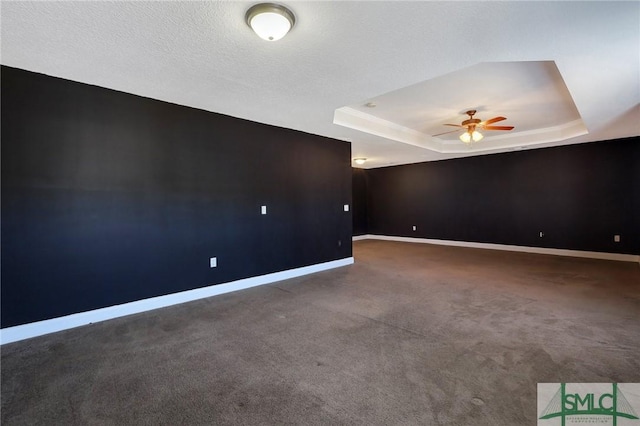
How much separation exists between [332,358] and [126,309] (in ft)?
8.04

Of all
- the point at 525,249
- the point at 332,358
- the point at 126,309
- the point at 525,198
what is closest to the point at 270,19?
the point at 332,358

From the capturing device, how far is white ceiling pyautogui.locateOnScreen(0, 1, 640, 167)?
1.96 m

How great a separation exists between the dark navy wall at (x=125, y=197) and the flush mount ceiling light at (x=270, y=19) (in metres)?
2.17

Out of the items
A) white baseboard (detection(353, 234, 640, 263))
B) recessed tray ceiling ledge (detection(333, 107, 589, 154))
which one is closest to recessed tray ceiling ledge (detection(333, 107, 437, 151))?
recessed tray ceiling ledge (detection(333, 107, 589, 154))

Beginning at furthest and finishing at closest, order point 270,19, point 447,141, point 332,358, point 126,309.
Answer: point 447,141, point 126,309, point 332,358, point 270,19

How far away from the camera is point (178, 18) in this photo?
2.03 meters

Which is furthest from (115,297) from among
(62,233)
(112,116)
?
(112,116)

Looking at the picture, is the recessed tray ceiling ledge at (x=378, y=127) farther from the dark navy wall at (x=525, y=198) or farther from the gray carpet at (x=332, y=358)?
the gray carpet at (x=332, y=358)

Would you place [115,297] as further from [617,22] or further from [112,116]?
[617,22]

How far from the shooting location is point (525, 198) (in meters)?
7.00

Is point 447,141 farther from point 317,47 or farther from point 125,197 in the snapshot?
point 125,197

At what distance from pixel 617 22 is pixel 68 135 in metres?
4.74

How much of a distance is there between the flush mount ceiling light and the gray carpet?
2413mm

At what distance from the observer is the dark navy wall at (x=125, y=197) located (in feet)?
9.09
